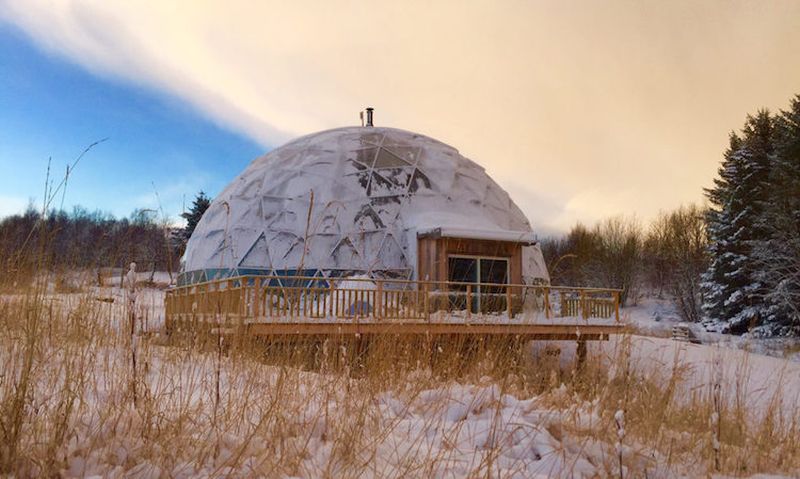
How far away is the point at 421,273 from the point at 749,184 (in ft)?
65.4

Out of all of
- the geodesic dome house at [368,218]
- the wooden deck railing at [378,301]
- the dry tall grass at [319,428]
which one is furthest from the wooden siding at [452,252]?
the dry tall grass at [319,428]

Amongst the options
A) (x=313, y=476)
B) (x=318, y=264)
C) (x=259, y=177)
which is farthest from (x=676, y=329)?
Result: (x=313, y=476)

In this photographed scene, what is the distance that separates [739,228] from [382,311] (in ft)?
72.0

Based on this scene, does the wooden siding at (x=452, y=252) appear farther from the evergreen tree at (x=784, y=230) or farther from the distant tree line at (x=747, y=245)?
the evergreen tree at (x=784, y=230)

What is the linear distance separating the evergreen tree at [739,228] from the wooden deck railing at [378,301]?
14.1 meters

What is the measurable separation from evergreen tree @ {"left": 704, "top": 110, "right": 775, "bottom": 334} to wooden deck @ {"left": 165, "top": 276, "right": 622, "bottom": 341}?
1421cm

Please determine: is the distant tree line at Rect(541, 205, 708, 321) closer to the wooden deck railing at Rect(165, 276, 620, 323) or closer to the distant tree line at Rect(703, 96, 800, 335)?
the distant tree line at Rect(703, 96, 800, 335)

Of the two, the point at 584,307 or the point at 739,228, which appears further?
the point at 739,228

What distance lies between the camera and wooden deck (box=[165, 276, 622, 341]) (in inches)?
302

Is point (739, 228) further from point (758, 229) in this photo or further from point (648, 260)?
point (648, 260)

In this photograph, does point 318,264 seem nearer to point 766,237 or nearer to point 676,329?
point 676,329

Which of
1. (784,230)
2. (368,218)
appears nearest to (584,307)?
(368,218)

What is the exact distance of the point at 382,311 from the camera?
9961mm

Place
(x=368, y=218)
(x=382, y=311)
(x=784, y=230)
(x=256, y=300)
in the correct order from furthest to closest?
(x=784, y=230), (x=368, y=218), (x=382, y=311), (x=256, y=300)
